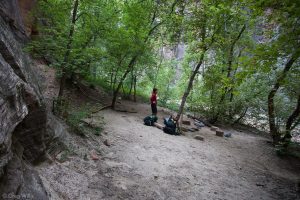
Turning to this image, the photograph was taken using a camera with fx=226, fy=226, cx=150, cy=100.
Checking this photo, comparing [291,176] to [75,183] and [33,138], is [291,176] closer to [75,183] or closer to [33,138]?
[75,183]

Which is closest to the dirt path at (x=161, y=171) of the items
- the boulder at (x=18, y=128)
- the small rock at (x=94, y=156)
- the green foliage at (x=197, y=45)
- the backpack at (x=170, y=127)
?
the small rock at (x=94, y=156)

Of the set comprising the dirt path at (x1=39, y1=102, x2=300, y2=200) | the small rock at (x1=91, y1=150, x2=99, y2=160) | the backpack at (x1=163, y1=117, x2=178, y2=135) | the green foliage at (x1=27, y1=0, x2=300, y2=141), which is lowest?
the dirt path at (x1=39, y1=102, x2=300, y2=200)

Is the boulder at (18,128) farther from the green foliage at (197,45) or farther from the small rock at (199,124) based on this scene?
the small rock at (199,124)

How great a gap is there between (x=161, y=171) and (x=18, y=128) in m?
3.81

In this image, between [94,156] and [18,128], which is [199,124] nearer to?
[94,156]

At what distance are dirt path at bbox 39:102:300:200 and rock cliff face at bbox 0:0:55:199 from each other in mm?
470

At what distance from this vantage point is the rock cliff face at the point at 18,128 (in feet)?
8.42

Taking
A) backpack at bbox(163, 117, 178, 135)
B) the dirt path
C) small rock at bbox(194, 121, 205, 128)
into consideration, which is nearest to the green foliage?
small rock at bbox(194, 121, 205, 128)

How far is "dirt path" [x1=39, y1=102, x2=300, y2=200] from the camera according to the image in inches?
176

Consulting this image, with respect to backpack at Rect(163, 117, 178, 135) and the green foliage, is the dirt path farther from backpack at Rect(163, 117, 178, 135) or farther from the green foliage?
the green foliage

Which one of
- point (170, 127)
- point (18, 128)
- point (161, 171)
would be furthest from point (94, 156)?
point (170, 127)

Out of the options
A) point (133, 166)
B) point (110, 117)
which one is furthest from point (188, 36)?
point (133, 166)

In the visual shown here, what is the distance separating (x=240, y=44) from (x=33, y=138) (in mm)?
14330

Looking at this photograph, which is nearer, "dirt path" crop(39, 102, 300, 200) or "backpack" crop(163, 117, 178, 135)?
"dirt path" crop(39, 102, 300, 200)
